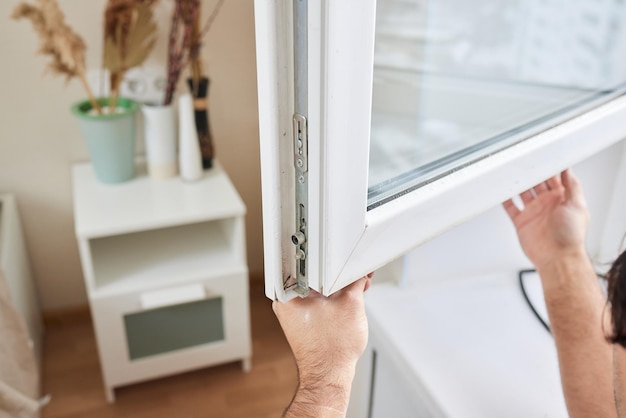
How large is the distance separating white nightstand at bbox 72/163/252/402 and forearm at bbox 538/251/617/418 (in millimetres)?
835

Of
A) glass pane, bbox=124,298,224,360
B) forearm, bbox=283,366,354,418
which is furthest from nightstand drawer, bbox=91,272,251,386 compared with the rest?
forearm, bbox=283,366,354,418

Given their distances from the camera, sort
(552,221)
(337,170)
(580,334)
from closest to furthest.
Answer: (337,170) < (580,334) < (552,221)

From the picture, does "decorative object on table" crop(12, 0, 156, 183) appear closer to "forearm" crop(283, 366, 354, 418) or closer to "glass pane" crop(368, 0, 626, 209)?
"glass pane" crop(368, 0, 626, 209)

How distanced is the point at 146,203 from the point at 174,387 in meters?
0.54

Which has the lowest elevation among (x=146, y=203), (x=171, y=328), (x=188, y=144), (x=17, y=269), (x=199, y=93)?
(x=171, y=328)

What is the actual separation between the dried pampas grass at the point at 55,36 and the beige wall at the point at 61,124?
209 millimetres

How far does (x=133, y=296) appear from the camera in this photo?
1421 millimetres

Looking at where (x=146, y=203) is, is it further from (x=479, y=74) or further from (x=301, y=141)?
(x=301, y=141)

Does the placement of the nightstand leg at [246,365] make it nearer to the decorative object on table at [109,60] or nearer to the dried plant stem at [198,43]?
the decorative object on table at [109,60]

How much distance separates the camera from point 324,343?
56 centimetres

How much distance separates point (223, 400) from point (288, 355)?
24 cm

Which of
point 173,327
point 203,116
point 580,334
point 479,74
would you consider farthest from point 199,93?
point 580,334

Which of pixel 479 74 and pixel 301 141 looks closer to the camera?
pixel 301 141

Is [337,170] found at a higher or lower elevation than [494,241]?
higher
